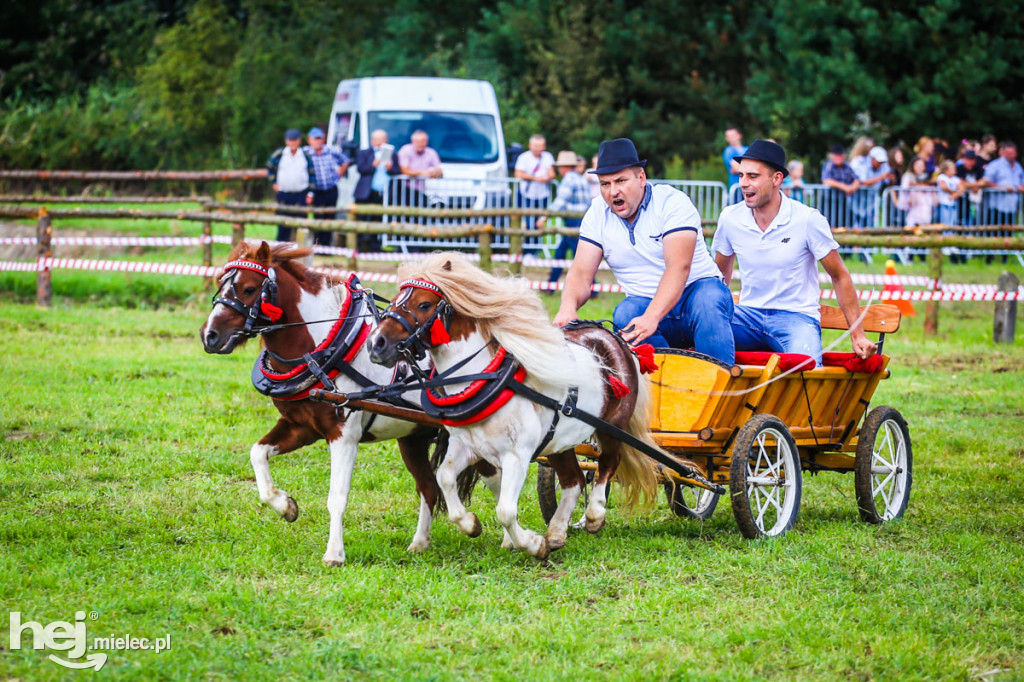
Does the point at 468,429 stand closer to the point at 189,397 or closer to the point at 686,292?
the point at 686,292

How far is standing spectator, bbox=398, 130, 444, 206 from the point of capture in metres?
17.4

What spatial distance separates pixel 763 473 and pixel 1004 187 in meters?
13.9

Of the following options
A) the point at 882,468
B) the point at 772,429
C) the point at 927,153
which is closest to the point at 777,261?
the point at 772,429

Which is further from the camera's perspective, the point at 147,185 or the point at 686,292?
the point at 147,185

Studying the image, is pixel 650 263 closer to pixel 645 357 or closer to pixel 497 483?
pixel 645 357

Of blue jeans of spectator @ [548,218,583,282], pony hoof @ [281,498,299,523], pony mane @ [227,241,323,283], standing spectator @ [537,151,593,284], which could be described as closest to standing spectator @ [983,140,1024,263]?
standing spectator @ [537,151,593,284]

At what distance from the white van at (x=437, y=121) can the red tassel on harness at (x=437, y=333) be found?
13442mm

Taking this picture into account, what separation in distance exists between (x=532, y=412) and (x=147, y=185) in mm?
23014

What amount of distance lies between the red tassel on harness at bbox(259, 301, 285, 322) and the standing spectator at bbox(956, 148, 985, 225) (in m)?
14.8

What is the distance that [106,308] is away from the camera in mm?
14758

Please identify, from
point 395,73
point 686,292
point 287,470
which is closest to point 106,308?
point 287,470

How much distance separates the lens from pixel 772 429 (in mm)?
5867

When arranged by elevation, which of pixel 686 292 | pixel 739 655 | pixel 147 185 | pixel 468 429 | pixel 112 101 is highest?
pixel 112 101

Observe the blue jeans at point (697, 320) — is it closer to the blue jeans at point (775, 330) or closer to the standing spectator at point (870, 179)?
the blue jeans at point (775, 330)
